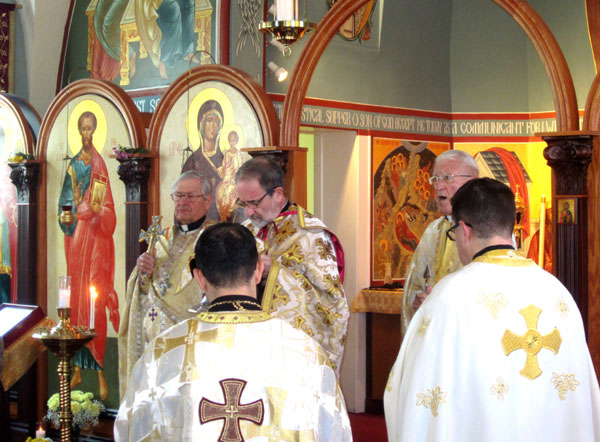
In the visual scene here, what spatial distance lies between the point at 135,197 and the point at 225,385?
4.54 m

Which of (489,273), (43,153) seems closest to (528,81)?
(43,153)

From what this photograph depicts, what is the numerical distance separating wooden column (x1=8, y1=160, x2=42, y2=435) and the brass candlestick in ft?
7.78

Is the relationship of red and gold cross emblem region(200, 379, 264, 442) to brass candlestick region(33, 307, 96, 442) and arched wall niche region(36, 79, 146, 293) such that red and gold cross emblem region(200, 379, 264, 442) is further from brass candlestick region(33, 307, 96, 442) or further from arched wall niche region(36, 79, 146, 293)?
arched wall niche region(36, 79, 146, 293)

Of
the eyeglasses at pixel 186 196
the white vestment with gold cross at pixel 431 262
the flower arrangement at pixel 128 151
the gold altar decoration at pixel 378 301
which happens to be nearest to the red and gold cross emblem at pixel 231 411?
the white vestment with gold cross at pixel 431 262

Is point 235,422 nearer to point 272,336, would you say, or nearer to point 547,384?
point 272,336

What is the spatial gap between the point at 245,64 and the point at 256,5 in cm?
65

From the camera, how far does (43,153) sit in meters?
7.79

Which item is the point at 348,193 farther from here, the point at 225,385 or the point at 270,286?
the point at 225,385

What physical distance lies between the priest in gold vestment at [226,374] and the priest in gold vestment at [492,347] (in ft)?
2.53

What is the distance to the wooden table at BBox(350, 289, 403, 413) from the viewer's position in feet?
29.0

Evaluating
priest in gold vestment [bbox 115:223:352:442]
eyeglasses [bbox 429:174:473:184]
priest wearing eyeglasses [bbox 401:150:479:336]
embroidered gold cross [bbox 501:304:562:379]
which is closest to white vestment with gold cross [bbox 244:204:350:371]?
priest wearing eyeglasses [bbox 401:150:479:336]

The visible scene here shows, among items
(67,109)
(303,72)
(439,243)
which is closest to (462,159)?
(439,243)

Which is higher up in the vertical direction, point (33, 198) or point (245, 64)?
point (245, 64)

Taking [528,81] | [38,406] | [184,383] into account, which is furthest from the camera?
[528,81]
